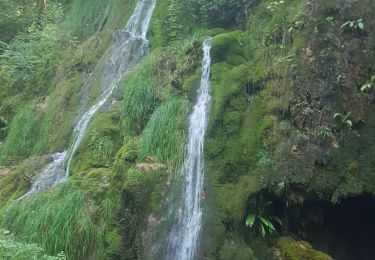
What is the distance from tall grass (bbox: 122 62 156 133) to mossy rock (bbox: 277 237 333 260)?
2.72 m

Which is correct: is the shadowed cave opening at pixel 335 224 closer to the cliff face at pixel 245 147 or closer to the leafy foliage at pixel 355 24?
the cliff face at pixel 245 147

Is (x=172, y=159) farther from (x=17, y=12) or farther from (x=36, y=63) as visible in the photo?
(x=17, y=12)

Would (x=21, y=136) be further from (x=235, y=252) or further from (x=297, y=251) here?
(x=297, y=251)

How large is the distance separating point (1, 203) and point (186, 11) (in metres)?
4.45

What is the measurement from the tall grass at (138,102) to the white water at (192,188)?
94 cm

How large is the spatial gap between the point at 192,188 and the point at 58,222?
1677mm

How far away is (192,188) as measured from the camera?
18.9 feet

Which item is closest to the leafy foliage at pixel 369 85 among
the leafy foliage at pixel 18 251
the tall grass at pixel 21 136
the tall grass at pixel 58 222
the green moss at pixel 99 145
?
the green moss at pixel 99 145

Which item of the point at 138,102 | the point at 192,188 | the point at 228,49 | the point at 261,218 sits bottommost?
the point at 261,218

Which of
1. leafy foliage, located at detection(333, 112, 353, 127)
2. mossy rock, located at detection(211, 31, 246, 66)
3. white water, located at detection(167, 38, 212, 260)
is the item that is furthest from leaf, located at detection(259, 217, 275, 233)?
A: mossy rock, located at detection(211, 31, 246, 66)

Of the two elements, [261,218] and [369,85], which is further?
[369,85]

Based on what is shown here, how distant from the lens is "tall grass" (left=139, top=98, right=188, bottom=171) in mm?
6066

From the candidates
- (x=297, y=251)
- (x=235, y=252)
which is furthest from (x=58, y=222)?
(x=297, y=251)

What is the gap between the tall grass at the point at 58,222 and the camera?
5.65 metres
